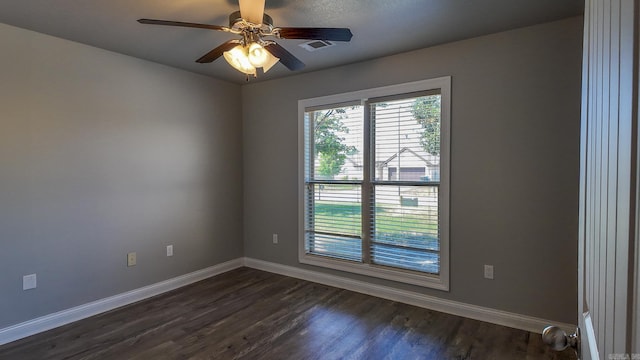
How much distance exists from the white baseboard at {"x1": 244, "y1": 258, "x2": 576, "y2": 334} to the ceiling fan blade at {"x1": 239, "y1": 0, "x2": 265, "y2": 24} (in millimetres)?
2779

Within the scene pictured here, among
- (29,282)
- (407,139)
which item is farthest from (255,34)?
(29,282)

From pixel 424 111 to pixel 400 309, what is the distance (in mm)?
1926

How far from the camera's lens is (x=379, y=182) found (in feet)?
11.5

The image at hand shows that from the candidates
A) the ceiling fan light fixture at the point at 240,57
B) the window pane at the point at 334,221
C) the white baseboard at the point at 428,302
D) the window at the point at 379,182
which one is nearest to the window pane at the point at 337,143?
the window at the point at 379,182

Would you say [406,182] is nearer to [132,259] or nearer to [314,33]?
[314,33]

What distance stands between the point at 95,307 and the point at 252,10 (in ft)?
9.85

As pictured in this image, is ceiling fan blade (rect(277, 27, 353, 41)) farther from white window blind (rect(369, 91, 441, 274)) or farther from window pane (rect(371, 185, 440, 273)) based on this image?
window pane (rect(371, 185, 440, 273))

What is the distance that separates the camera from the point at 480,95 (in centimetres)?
291

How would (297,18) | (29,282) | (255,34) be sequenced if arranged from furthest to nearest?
1. (29,282)
2. (297,18)
3. (255,34)

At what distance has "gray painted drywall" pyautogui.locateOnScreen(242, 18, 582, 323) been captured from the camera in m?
2.57

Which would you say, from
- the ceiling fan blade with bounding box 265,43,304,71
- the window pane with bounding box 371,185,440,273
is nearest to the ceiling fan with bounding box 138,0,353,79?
the ceiling fan blade with bounding box 265,43,304,71

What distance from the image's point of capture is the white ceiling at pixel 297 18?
89.7 inches

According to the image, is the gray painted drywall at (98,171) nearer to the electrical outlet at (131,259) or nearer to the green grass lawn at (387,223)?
the electrical outlet at (131,259)

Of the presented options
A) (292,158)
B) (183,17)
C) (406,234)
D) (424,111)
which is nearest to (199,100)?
(292,158)
